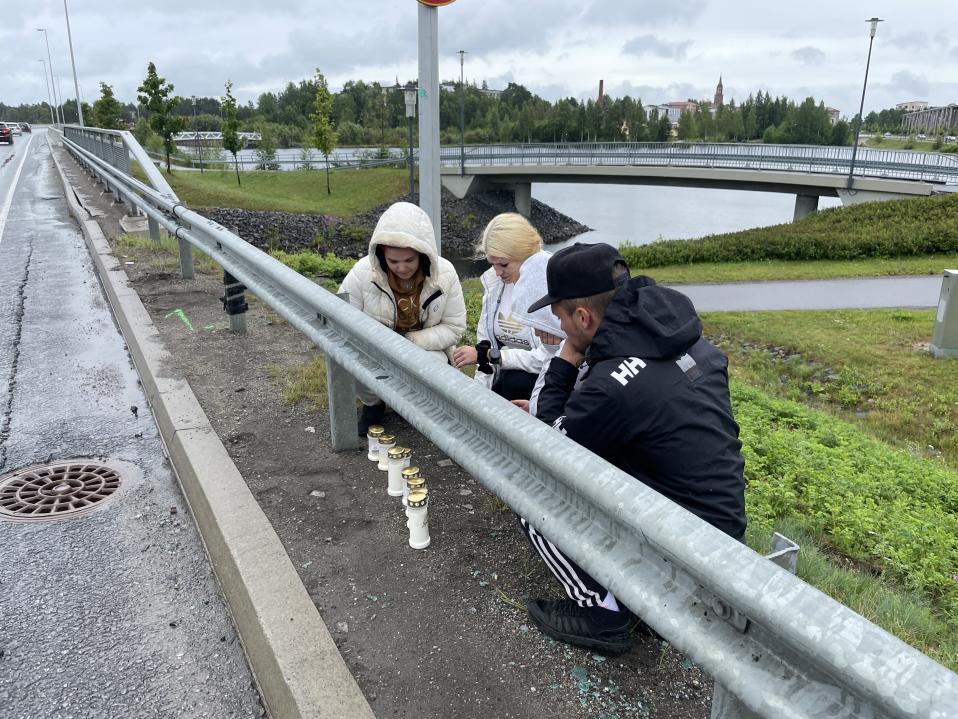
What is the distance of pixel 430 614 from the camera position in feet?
8.18

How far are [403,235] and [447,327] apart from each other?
2.28ft

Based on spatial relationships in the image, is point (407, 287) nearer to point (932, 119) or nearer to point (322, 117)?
point (322, 117)

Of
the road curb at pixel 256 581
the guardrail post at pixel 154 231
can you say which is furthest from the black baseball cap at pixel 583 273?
the guardrail post at pixel 154 231

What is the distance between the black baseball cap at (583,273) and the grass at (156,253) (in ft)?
20.2

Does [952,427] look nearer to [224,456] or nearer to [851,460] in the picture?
[851,460]

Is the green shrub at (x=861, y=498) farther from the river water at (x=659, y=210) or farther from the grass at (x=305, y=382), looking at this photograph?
the river water at (x=659, y=210)

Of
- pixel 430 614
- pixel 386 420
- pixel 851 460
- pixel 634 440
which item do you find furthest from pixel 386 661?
pixel 851 460

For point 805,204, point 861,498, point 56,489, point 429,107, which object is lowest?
point 805,204

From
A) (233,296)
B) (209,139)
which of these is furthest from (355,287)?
(209,139)

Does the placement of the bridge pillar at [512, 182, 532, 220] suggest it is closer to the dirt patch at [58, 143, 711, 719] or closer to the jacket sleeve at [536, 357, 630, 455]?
the dirt patch at [58, 143, 711, 719]

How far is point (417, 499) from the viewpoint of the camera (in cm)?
277

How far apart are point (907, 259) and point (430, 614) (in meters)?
21.0

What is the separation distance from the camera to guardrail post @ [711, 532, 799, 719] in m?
1.40

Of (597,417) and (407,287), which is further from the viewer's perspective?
(407,287)
